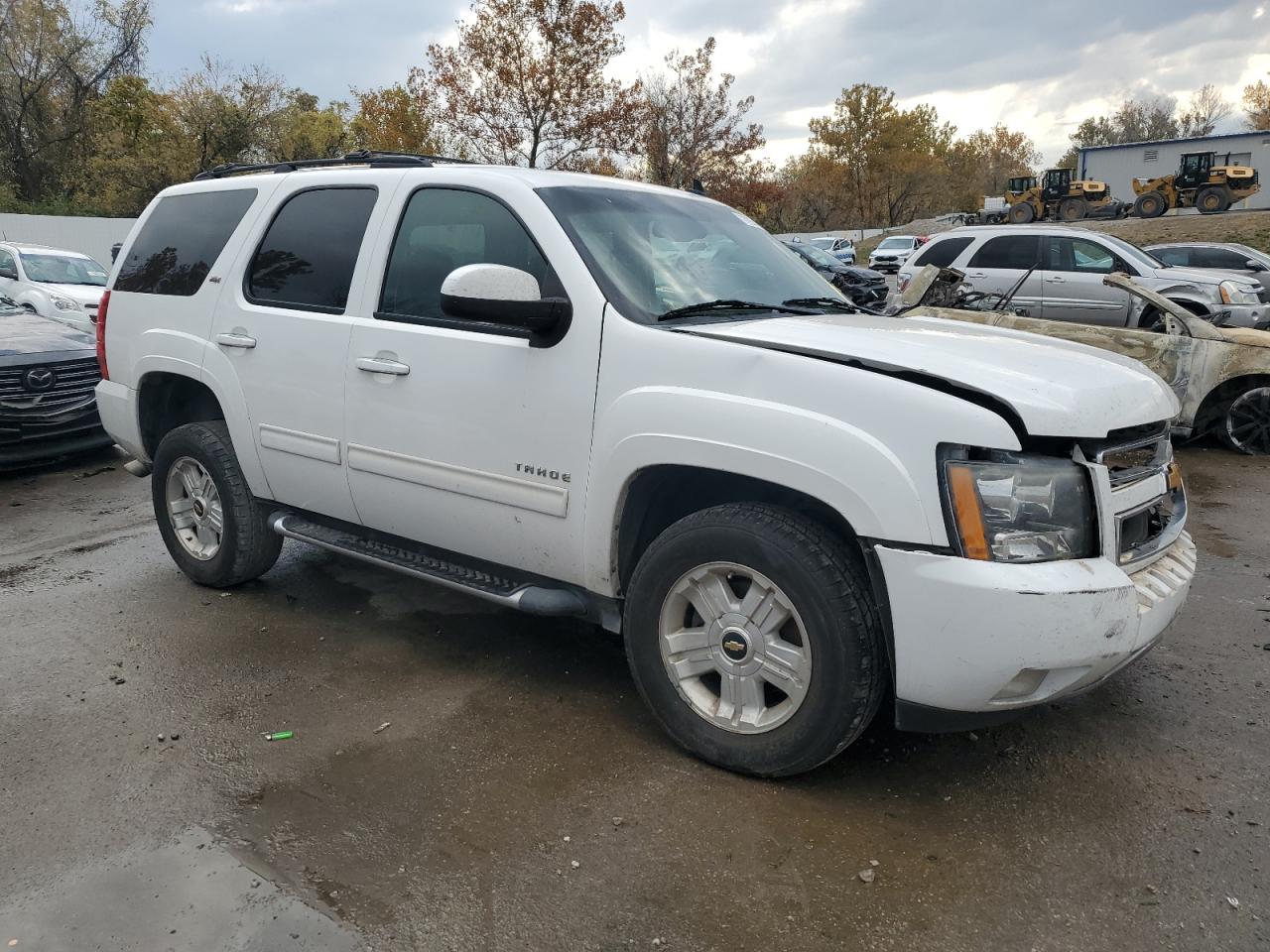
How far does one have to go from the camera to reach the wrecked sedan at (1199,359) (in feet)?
25.5

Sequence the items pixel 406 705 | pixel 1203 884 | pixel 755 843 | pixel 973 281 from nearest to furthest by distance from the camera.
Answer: pixel 1203 884
pixel 755 843
pixel 406 705
pixel 973 281

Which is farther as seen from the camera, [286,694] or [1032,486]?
[286,694]

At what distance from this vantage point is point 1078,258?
11867 millimetres

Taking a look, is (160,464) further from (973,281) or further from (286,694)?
(973,281)

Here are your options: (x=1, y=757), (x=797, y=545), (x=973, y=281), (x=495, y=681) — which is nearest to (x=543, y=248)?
(x=797, y=545)

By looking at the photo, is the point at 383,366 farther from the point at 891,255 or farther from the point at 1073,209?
the point at 1073,209

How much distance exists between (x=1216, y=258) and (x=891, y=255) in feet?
56.2

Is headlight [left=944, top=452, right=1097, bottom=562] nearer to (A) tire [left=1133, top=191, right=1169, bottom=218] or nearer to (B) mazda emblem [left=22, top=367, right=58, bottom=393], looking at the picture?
(B) mazda emblem [left=22, top=367, right=58, bottom=393]

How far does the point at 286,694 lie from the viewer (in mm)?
3775

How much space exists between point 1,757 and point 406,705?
137cm

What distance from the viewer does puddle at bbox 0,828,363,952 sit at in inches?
94.1

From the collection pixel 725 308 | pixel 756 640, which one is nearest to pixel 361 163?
pixel 725 308

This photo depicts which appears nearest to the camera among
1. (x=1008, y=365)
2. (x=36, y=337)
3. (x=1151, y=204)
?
(x=1008, y=365)

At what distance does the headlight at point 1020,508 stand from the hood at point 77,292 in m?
13.9
